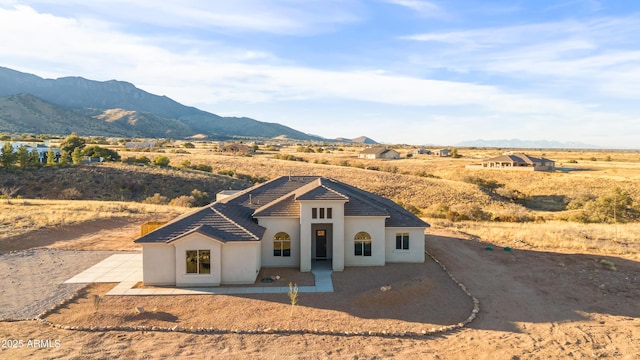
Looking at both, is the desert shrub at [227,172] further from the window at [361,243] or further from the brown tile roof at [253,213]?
the window at [361,243]

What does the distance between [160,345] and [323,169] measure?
187 feet

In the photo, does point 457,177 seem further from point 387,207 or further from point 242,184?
point 387,207

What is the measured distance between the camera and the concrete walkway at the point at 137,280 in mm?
18906

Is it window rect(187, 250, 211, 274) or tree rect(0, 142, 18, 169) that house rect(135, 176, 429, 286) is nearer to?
window rect(187, 250, 211, 274)

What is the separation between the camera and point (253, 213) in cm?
2327

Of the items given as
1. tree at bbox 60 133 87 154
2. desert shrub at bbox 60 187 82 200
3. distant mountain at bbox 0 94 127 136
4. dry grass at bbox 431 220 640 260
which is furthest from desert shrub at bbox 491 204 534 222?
distant mountain at bbox 0 94 127 136

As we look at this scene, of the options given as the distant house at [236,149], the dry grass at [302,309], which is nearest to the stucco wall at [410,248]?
the dry grass at [302,309]

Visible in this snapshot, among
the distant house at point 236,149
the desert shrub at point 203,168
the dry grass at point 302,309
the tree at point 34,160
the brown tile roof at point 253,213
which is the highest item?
the distant house at point 236,149

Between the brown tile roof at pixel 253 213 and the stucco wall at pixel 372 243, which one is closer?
the brown tile roof at pixel 253 213

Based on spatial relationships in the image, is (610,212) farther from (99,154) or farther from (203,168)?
(99,154)

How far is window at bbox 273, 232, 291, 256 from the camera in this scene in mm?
22938

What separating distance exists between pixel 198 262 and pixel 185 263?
0.59 metres

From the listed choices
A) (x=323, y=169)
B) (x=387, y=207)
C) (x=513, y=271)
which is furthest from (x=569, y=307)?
(x=323, y=169)

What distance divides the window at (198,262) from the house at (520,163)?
73.0 meters
